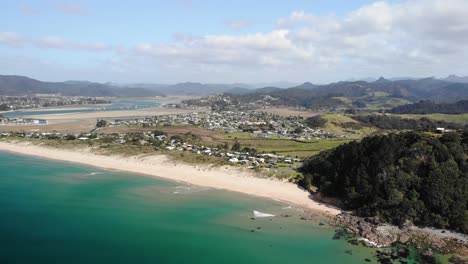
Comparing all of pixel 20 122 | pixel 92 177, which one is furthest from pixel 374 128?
pixel 20 122

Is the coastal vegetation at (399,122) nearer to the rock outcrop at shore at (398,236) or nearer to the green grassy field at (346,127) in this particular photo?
the green grassy field at (346,127)

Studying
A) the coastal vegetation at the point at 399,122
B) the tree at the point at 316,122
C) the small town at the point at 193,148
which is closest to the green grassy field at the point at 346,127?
the tree at the point at 316,122

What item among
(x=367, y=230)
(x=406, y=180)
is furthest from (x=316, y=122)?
(x=367, y=230)

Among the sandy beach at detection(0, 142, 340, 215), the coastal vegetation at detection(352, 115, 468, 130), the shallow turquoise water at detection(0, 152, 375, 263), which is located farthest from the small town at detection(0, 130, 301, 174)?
Answer: the coastal vegetation at detection(352, 115, 468, 130)

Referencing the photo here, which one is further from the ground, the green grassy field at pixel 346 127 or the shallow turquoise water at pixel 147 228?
the green grassy field at pixel 346 127

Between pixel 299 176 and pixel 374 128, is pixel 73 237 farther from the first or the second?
pixel 374 128
